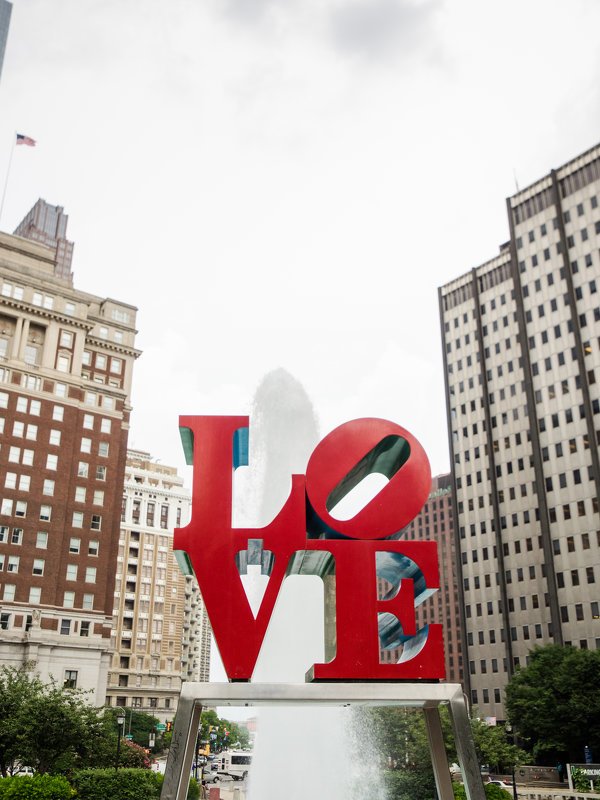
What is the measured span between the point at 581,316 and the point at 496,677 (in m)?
47.1

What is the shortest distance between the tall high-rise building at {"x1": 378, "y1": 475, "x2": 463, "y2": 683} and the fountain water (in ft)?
442

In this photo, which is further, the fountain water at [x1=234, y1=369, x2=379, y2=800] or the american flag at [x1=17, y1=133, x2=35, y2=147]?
the american flag at [x1=17, y1=133, x2=35, y2=147]

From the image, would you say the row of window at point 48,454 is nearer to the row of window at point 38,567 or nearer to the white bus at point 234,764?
the row of window at point 38,567

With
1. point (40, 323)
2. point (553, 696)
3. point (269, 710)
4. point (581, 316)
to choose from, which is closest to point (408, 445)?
point (269, 710)

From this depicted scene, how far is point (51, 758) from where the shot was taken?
4009 cm

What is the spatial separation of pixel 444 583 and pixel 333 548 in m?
165

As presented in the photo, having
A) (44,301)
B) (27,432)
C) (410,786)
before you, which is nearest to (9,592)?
(27,432)

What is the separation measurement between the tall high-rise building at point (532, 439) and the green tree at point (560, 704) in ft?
66.3

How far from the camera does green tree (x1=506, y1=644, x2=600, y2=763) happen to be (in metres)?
58.2

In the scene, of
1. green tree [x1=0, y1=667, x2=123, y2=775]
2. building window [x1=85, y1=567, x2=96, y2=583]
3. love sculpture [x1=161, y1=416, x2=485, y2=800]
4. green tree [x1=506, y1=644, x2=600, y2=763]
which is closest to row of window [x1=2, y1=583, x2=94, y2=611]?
building window [x1=85, y1=567, x2=96, y2=583]

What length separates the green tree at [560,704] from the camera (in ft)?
191

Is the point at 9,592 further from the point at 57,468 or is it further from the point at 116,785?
the point at 116,785

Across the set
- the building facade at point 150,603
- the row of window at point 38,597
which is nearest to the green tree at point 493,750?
the row of window at point 38,597

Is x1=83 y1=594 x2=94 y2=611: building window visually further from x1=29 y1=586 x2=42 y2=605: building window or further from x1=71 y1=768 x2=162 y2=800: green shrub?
x1=71 y1=768 x2=162 y2=800: green shrub
